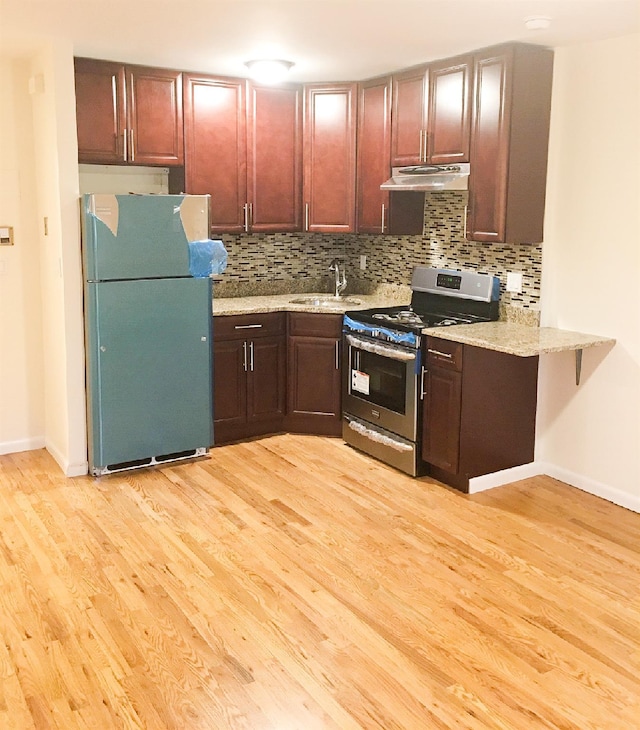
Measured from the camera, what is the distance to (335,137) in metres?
5.04

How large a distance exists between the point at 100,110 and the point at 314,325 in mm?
1811

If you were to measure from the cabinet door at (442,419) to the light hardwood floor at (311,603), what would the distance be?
193 millimetres

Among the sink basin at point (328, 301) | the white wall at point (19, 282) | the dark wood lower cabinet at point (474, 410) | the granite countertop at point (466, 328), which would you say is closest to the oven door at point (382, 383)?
the dark wood lower cabinet at point (474, 410)

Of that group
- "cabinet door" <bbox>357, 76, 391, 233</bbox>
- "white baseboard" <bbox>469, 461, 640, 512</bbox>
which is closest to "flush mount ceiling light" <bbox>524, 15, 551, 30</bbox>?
"cabinet door" <bbox>357, 76, 391, 233</bbox>

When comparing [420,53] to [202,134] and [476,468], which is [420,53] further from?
[476,468]

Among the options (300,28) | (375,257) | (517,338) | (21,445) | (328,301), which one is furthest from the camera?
(375,257)

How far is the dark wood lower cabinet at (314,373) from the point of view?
4.96m

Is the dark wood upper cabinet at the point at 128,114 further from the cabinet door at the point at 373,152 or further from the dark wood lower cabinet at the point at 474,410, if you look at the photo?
the dark wood lower cabinet at the point at 474,410

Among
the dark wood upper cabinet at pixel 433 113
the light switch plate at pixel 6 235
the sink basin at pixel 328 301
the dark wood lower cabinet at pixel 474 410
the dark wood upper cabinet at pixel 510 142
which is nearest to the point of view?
the dark wood upper cabinet at pixel 510 142

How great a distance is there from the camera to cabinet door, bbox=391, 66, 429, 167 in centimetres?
445

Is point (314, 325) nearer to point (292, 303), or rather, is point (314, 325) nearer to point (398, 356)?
point (292, 303)

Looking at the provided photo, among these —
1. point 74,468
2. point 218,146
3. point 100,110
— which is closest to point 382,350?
point 218,146

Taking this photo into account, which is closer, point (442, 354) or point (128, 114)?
point (442, 354)

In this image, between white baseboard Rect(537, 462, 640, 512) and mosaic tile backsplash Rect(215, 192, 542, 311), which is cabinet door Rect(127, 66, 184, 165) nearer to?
mosaic tile backsplash Rect(215, 192, 542, 311)
